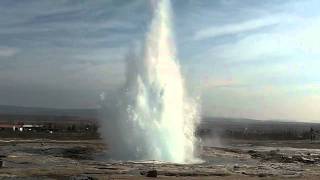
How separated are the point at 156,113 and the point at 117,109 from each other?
3447 millimetres

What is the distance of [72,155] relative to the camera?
165 ft

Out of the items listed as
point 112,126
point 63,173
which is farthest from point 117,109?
point 63,173

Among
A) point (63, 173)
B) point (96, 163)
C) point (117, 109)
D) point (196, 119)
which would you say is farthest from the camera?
point (196, 119)

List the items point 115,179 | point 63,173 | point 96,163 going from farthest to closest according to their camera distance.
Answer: point 96,163, point 63,173, point 115,179

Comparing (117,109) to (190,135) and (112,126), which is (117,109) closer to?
(112,126)

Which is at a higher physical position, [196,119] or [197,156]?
[196,119]

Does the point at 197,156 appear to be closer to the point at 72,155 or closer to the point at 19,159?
the point at 72,155

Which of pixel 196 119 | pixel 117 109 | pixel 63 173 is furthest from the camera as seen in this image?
pixel 196 119

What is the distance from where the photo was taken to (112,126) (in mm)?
50750

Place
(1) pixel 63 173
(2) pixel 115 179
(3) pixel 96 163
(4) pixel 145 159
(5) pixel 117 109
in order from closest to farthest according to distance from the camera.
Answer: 1. (2) pixel 115 179
2. (1) pixel 63 173
3. (3) pixel 96 163
4. (4) pixel 145 159
5. (5) pixel 117 109

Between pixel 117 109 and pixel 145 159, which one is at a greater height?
pixel 117 109

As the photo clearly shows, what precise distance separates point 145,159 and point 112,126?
5.40m

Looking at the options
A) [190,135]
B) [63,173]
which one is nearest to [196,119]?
[190,135]

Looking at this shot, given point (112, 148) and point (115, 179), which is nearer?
point (115, 179)
